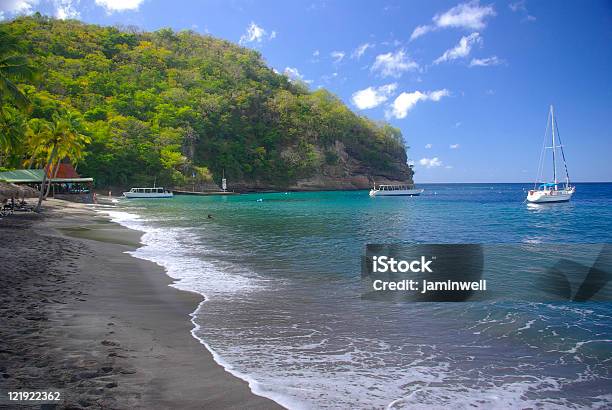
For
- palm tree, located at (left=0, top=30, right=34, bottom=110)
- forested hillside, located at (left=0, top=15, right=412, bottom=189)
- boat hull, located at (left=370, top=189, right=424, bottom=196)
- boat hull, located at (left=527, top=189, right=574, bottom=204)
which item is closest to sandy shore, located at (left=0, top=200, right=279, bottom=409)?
palm tree, located at (left=0, top=30, right=34, bottom=110)

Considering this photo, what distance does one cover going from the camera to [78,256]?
13461mm

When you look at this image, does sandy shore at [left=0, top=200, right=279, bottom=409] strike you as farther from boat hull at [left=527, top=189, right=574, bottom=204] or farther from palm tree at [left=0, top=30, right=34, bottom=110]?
boat hull at [left=527, top=189, right=574, bottom=204]

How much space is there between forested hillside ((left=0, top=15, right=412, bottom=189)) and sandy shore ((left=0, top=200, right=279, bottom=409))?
60929mm

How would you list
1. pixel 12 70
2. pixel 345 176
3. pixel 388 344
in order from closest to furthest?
pixel 388 344
pixel 12 70
pixel 345 176

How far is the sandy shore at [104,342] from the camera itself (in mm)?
4457

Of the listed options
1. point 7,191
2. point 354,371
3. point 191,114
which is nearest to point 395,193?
point 191,114

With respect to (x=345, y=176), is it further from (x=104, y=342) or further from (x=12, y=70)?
(x=104, y=342)

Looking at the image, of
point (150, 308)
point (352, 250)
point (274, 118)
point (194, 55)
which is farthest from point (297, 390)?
point (194, 55)

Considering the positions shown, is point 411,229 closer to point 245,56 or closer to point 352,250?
point 352,250

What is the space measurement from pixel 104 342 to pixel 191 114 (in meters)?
106

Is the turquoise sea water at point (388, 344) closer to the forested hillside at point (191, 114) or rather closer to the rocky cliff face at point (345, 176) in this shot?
the forested hillside at point (191, 114)

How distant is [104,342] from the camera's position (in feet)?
19.5

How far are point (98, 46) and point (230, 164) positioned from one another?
53982 millimetres

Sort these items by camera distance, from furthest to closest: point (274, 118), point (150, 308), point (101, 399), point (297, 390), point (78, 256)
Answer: point (274, 118) → point (78, 256) → point (150, 308) → point (297, 390) → point (101, 399)
